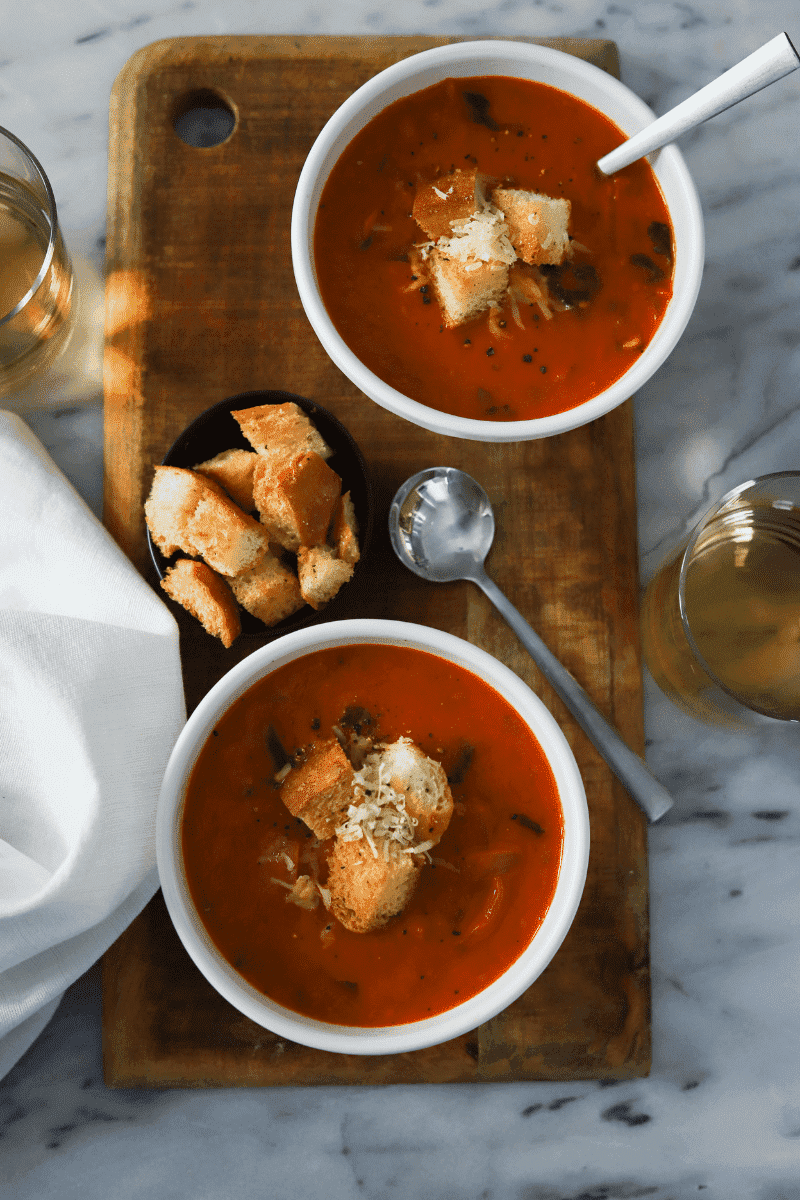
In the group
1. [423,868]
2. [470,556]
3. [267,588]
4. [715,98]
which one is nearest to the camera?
[715,98]

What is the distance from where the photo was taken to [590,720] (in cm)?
171

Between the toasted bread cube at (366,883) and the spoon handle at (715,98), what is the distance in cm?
110

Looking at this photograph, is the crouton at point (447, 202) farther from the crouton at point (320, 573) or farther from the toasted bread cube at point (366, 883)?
the toasted bread cube at point (366, 883)

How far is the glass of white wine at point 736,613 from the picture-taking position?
5.56ft

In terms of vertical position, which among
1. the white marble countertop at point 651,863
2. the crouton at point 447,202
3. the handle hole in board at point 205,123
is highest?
the handle hole in board at point 205,123

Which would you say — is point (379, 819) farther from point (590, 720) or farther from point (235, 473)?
point (235, 473)

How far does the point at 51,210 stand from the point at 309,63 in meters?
0.55

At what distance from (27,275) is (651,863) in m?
1.59

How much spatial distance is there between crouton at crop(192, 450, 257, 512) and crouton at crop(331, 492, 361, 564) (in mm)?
150

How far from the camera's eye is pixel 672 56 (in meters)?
1.91

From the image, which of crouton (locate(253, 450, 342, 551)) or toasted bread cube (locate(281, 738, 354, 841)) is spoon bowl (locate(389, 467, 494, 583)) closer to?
crouton (locate(253, 450, 342, 551))

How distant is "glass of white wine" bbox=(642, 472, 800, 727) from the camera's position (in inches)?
66.7

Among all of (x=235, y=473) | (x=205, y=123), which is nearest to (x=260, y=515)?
(x=235, y=473)

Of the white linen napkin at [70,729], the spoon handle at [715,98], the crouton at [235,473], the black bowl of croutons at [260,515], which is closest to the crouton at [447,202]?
the spoon handle at [715,98]
